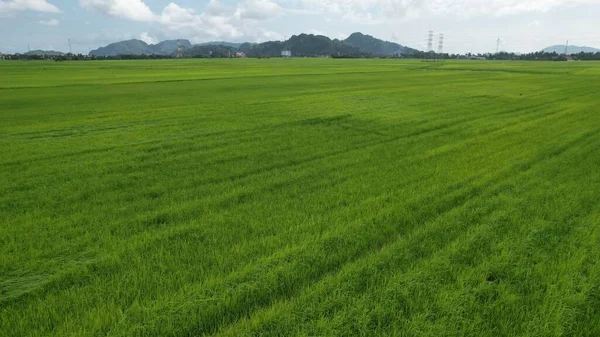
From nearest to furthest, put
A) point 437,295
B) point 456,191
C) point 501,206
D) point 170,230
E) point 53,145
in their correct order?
point 437,295 → point 170,230 → point 501,206 → point 456,191 → point 53,145

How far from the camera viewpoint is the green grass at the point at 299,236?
4426 millimetres

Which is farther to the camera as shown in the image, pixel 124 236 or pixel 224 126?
pixel 224 126

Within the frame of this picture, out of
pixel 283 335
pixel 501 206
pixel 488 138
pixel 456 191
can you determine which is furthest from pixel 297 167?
pixel 488 138

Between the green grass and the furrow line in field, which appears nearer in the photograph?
the green grass

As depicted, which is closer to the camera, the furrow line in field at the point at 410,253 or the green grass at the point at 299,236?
the green grass at the point at 299,236

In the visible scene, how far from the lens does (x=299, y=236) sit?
6.23 m

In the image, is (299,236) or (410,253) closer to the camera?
(410,253)

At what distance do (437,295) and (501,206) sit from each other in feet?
11.9

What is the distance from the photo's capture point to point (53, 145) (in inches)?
511

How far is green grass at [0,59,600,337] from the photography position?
443 cm

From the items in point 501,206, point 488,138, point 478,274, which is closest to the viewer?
point 478,274

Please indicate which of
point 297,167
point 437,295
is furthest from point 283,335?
point 297,167

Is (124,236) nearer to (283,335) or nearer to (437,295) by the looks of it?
(283,335)

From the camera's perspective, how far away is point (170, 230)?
6.44 m
